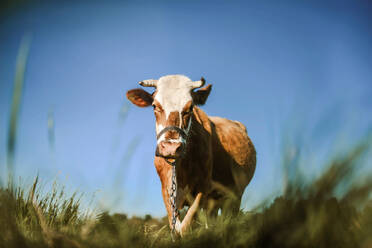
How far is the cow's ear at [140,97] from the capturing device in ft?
16.1

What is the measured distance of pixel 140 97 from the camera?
4.96 meters

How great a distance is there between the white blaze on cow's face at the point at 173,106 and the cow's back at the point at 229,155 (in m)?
1.24

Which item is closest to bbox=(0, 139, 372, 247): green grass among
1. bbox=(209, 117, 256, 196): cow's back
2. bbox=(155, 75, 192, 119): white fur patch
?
bbox=(155, 75, 192, 119): white fur patch

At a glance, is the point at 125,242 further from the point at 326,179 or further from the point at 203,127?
the point at 203,127

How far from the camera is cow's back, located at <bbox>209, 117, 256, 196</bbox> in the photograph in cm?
514

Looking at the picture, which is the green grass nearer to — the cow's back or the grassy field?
the grassy field

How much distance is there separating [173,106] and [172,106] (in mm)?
16

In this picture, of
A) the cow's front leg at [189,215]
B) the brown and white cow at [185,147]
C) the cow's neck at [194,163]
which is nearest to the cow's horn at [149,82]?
the brown and white cow at [185,147]

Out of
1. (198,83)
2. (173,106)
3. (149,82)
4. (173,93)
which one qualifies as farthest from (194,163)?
(149,82)

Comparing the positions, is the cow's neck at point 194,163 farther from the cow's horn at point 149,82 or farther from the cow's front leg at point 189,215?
the cow's horn at point 149,82

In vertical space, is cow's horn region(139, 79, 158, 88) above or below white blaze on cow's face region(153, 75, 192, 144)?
above

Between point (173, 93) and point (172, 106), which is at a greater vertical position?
point (173, 93)

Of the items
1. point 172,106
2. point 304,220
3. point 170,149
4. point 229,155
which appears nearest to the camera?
point 304,220

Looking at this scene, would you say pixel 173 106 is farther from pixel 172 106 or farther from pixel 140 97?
pixel 140 97
